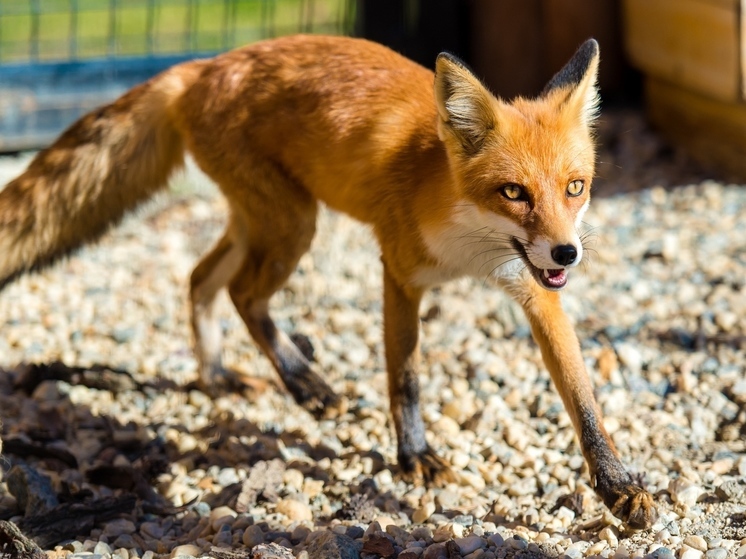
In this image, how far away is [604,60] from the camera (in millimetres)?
7324

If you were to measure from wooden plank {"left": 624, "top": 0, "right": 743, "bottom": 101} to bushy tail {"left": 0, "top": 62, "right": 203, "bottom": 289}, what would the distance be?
A: 327cm

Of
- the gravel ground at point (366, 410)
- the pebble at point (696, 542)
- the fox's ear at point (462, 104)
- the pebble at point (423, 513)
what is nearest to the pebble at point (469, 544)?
the gravel ground at point (366, 410)

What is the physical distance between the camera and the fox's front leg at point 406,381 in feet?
12.3

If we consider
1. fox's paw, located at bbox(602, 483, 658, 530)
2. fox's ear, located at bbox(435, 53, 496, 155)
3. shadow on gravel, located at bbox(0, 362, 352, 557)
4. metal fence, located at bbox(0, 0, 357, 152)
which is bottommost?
shadow on gravel, located at bbox(0, 362, 352, 557)

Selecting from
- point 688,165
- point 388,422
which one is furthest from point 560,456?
point 688,165

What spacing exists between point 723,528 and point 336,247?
10.7 feet

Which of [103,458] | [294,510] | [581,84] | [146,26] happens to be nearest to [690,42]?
[581,84]

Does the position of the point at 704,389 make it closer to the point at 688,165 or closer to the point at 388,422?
the point at 388,422

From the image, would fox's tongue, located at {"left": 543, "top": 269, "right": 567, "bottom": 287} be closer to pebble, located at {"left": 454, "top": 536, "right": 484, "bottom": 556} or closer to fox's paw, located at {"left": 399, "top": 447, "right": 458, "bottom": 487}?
pebble, located at {"left": 454, "top": 536, "right": 484, "bottom": 556}

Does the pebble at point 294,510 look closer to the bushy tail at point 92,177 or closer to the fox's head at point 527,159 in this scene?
the fox's head at point 527,159

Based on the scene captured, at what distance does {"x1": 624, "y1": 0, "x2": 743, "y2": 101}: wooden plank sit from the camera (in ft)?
19.0

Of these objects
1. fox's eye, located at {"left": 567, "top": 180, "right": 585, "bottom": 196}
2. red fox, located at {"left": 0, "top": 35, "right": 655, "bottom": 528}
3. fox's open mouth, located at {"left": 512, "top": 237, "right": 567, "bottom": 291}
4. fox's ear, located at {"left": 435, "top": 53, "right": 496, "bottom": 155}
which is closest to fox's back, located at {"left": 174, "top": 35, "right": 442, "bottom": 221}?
red fox, located at {"left": 0, "top": 35, "right": 655, "bottom": 528}

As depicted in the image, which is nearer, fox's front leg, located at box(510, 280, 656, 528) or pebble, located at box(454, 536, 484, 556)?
pebble, located at box(454, 536, 484, 556)

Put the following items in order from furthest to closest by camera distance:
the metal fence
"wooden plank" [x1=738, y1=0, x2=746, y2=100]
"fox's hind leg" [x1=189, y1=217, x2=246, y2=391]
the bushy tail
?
1. the metal fence
2. "wooden plank" [x1=738, y1=0, x2=746, y2=100]
3. "fox's hind leg" [x1=189, y1=217, x2=246, y2=391]
4. the bushy tail
